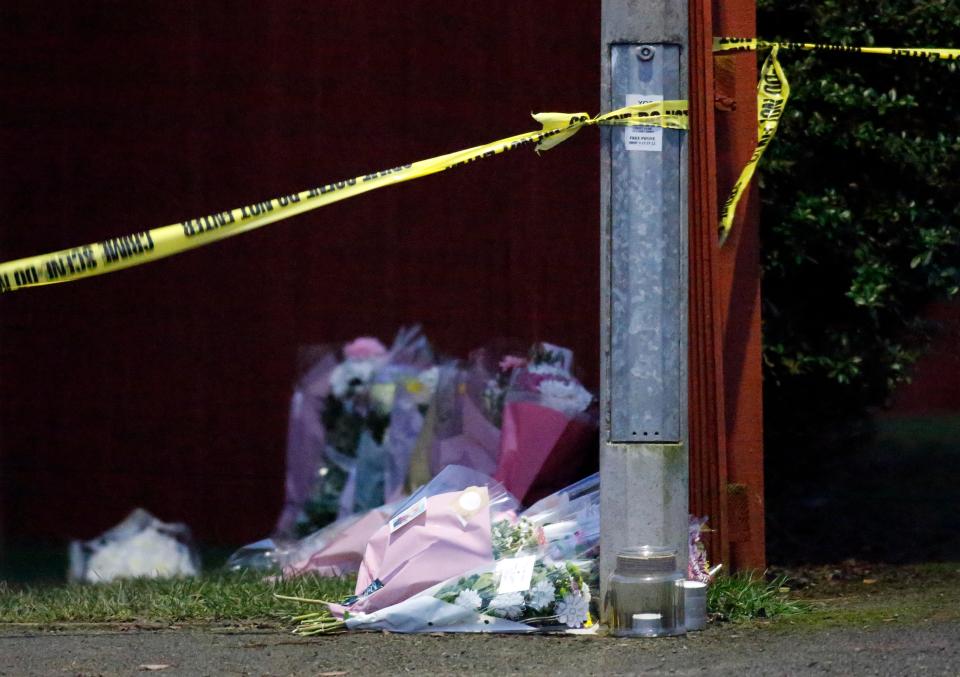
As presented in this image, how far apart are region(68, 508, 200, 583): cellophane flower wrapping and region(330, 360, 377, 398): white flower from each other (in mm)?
885

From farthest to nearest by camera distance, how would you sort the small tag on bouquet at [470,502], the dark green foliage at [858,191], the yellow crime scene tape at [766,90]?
the dark green foliage at [858,191] < the yellow crime scene tape at [766,90] < the small tag on bouquet at [470,502]

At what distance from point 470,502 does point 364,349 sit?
1167 mm

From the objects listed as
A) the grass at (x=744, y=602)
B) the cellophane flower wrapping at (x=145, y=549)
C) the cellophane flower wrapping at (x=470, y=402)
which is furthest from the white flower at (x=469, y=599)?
the cellophane flower wrapping at (x=145, y=549)

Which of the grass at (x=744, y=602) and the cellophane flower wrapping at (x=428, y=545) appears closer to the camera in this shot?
the cellophane flower wrapping at (x=428, y=545)

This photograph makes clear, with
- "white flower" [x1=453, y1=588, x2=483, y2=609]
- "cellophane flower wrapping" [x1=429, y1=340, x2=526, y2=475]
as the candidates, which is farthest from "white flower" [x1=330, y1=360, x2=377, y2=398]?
"white flower" [x1=453, y1=588, x2=483, y2=609]

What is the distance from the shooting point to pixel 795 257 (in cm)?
696

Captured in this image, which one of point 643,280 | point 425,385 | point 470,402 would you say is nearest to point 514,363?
point 470,402

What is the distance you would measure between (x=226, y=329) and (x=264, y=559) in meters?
1.00

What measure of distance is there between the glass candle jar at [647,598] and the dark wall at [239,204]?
135 centimetres

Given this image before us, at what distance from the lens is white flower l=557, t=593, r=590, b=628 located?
208 inches

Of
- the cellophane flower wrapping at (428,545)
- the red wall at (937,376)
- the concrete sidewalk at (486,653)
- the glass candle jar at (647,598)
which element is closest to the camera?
the concrete sidewalk at (486,653)

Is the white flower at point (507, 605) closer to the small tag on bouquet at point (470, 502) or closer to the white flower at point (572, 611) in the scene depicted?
the white flower at point (572, 611)

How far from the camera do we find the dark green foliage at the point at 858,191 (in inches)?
274

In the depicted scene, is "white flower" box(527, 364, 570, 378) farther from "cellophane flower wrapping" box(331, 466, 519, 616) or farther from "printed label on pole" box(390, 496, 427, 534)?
"printed label on pole" box(390, 496, 427, 534)
